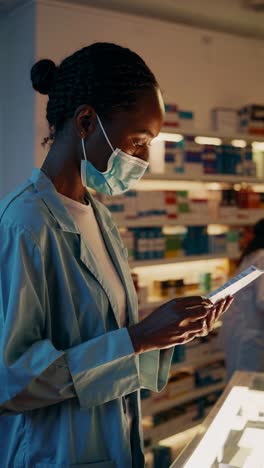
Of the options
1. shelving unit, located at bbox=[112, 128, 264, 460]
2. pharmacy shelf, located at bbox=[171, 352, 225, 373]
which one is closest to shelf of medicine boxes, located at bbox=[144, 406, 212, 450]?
shelving unit, located at bbox=[112, 128, 264, 460]

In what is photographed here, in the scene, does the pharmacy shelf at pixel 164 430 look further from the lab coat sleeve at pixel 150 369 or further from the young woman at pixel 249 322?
the lab coat sleeve at pixel 150 369

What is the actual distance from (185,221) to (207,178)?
1.46 ft

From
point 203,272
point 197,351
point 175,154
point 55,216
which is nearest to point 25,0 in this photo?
point 175,154

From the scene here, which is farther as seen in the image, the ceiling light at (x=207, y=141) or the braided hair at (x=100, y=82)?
the ceiling light at (x=207, y=141)

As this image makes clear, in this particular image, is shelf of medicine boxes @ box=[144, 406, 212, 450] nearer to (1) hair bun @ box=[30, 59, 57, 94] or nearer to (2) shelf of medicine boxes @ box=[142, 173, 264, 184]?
(2) shelf of medicine boxes @ box=[142, 173, 264, 184]

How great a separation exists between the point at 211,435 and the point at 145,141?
77cm

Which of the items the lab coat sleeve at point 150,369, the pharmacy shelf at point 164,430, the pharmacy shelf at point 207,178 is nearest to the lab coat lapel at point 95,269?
the lab coat sleeve at point 150,369

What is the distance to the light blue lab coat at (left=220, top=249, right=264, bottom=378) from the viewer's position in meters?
3.77

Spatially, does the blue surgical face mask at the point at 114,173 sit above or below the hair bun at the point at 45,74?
below

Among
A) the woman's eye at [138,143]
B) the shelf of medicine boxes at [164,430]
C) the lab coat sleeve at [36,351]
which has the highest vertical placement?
the woman's eye at [138,143]

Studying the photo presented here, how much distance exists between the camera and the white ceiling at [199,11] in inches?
179

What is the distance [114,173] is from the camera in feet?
4.96

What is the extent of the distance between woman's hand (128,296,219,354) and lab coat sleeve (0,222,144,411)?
1.2 inches

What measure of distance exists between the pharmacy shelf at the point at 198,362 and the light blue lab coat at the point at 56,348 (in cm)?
319
